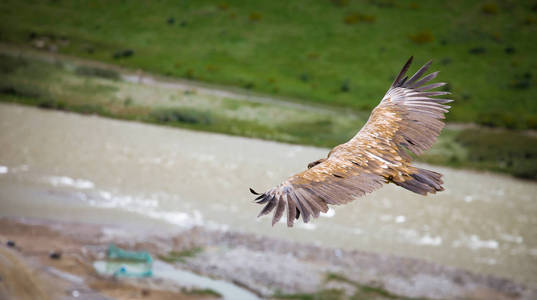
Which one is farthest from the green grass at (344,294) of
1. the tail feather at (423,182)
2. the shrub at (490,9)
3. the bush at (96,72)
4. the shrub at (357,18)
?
the shrub at (490,9)

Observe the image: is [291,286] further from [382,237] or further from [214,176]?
[214,176]

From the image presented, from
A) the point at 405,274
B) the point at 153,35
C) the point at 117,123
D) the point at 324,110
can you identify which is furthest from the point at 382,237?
the point at 153,35

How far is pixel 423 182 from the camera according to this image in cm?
1127

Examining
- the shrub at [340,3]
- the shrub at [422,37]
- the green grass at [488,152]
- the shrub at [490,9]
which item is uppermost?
the shrub at [490,9]

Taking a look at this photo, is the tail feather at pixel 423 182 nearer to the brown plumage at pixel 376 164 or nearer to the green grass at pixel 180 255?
the brown plumage at pixel 376 164

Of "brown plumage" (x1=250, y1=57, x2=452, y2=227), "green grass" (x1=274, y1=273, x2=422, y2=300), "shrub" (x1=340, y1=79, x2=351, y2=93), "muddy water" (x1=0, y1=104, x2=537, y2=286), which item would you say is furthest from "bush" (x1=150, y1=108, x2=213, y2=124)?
"brown plumage" (x1=250, y1=57, x2=452, y2=227)

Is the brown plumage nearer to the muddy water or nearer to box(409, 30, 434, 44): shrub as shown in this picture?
the muddy water

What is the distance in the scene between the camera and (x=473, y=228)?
30.0 m

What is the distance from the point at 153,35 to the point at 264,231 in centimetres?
2063

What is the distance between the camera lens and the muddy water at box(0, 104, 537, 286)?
2817 cm

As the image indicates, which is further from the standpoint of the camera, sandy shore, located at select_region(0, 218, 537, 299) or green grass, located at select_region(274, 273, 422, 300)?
green grass, located at select_region(274, 273, 422, 300)

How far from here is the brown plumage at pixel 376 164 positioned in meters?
10.7

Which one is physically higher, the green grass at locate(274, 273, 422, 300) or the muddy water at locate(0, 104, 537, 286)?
the muddy water at locate(0, 104, 537, 286)

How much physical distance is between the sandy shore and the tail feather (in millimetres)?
13403
